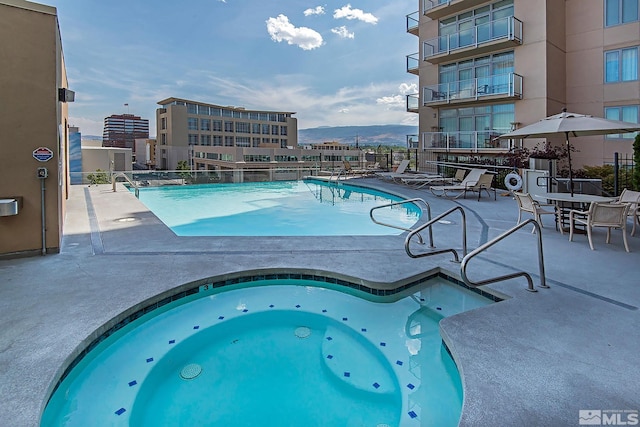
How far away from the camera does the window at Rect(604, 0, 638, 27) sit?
554 inches

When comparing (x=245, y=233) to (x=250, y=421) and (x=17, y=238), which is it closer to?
(x=17, y=238)

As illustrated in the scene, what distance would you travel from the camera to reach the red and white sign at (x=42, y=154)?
5156mm

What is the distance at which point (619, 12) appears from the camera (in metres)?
14.3

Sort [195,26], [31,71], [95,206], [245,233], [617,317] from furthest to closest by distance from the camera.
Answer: [195,26] → [95,206] → [245,233] → [31,71] → [617,317]

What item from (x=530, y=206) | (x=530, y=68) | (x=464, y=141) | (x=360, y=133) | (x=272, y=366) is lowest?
(x=272, y=366)

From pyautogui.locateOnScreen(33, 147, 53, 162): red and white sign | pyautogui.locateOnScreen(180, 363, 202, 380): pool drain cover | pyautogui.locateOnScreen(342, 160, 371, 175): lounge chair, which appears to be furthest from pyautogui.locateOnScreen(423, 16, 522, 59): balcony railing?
pyautogui.locateOnScreen(180, 363, 202, 380): pool drain cover

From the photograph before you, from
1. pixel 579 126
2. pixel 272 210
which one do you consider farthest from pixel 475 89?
pixel 272 210

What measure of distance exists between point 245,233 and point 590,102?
1561 centimetres

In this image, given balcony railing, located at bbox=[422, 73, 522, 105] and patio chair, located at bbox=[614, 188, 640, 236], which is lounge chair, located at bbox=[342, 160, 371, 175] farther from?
patio chair, located at bbox=[614, 188, 640, 236]

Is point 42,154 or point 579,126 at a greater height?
point 579,126

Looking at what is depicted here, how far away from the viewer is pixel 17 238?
5.23m

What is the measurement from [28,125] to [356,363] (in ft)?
17.5

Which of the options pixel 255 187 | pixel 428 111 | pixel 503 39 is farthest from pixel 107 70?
pixel 503 39

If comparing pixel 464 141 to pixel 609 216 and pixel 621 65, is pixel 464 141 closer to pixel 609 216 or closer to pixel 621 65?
pixel 621 65
